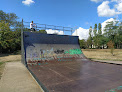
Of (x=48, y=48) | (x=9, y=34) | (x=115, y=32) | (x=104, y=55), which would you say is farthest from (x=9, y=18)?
(x=115, y=32)

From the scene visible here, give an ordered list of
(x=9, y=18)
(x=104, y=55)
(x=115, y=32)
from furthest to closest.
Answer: (x=115, y=32), (x=9, y=18), (x=104, y=55)

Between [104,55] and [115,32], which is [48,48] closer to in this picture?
[104,55]

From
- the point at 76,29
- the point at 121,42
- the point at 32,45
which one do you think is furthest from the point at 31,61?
the point at 121,42

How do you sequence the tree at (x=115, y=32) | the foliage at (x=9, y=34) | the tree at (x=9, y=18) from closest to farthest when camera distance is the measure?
the foliage at (x=9, y=34) → the tree at (x=9, y=18) → the tree at (x=115, y=32)

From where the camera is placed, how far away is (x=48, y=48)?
1132 cm

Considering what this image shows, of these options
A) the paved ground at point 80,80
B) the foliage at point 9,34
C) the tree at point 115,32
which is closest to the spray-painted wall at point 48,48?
the paved ground at point 80,80

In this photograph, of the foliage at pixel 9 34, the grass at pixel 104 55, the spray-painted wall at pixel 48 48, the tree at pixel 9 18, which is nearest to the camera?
the spray-painted wall at pixel 48 48

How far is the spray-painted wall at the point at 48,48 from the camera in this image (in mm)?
9984

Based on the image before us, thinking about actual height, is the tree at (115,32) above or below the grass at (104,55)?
above

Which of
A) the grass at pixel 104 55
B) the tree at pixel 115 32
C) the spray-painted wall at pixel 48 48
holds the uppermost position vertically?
the tree at pixel 115 32

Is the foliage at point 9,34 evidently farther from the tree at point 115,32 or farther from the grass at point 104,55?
the tree at point 115,32

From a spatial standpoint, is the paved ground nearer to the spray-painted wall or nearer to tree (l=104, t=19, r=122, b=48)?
the spray-painted wall

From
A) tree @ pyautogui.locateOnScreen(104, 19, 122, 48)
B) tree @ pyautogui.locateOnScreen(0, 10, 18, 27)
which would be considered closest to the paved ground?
tree @ pyautogui.locateOnScreen(0, 10, 18, 27)

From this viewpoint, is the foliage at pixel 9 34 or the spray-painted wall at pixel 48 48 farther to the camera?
the foliage at pixel 9 34
